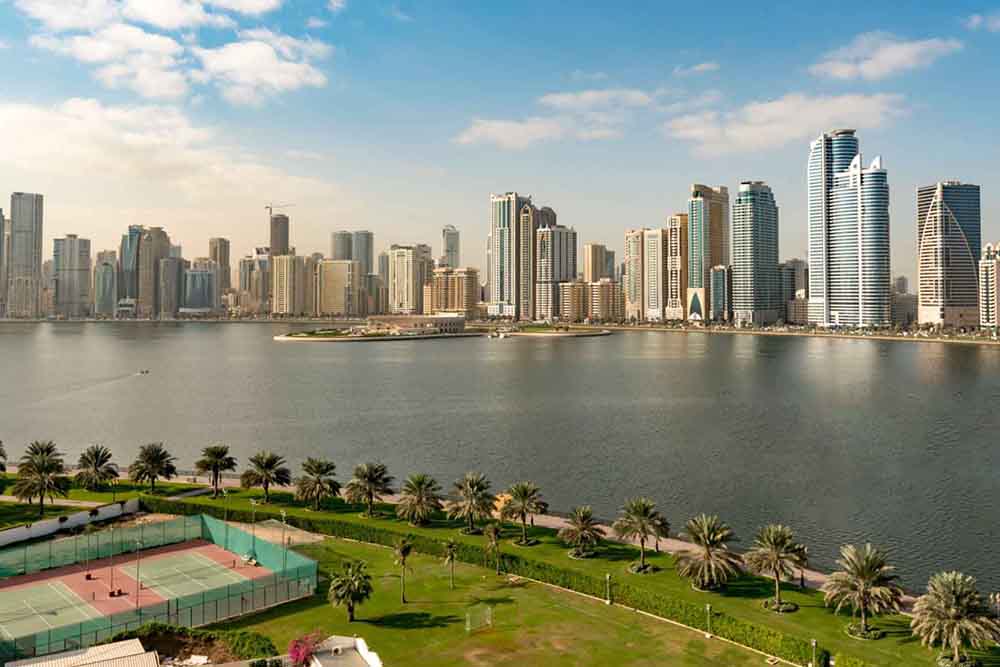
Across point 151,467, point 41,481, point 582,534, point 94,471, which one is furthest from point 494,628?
point 94,471

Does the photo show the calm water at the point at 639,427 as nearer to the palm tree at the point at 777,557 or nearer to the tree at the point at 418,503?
the palm tree at the point at 777,557

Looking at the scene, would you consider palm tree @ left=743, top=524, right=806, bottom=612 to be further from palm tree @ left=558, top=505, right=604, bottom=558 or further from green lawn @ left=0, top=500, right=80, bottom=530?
green lawn @ left=0, top=500, right=80, bottom=530

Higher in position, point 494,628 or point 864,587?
point 864,587

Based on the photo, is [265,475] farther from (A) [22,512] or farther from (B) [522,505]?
(B) [522,505]

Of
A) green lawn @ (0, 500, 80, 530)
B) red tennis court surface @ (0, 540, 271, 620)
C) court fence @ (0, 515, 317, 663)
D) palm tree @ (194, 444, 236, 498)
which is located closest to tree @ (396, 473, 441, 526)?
court fence @ (0, 515, 317, 663)

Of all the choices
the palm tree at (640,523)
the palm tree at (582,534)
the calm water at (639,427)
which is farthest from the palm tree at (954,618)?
the palm tree at (582,534)
